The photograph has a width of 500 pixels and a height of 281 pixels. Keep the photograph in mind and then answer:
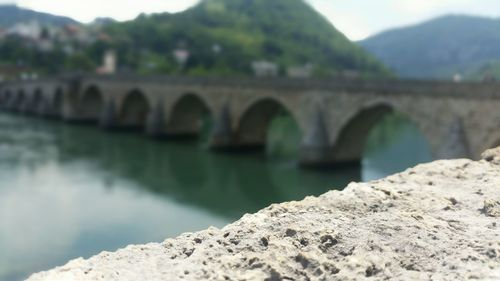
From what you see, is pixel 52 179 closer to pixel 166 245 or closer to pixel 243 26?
pixel 166 245

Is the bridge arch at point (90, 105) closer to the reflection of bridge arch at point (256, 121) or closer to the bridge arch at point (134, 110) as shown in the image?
the bridge arch at point (134, 110)

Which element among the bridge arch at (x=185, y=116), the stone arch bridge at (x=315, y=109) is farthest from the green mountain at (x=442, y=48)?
the bridge arch at (x=185, y=116)

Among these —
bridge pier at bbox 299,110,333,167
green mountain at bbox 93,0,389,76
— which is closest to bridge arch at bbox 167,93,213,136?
bridge pier at bbox 299,110,333,167

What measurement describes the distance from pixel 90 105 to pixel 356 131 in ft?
98.8

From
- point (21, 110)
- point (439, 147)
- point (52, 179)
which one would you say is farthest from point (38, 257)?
point (21, 110)

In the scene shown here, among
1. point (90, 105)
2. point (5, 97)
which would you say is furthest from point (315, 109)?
point (5, 97)

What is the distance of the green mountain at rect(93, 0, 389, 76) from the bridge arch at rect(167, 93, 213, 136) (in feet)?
127

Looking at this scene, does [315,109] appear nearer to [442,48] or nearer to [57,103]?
[442,48]

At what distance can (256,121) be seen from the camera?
3077 cm

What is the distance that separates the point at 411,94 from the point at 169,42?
87290 millimetres

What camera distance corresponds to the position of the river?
13.9m

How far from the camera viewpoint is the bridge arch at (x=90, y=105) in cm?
4757

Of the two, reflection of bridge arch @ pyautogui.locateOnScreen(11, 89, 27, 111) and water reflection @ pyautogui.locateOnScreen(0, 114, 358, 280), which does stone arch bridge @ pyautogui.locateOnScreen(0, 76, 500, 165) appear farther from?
reflection of bridge arch @ pyautogui.locateOnScreen(11, 89, 27, 111)

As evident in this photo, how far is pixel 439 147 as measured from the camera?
1972 centimetres
